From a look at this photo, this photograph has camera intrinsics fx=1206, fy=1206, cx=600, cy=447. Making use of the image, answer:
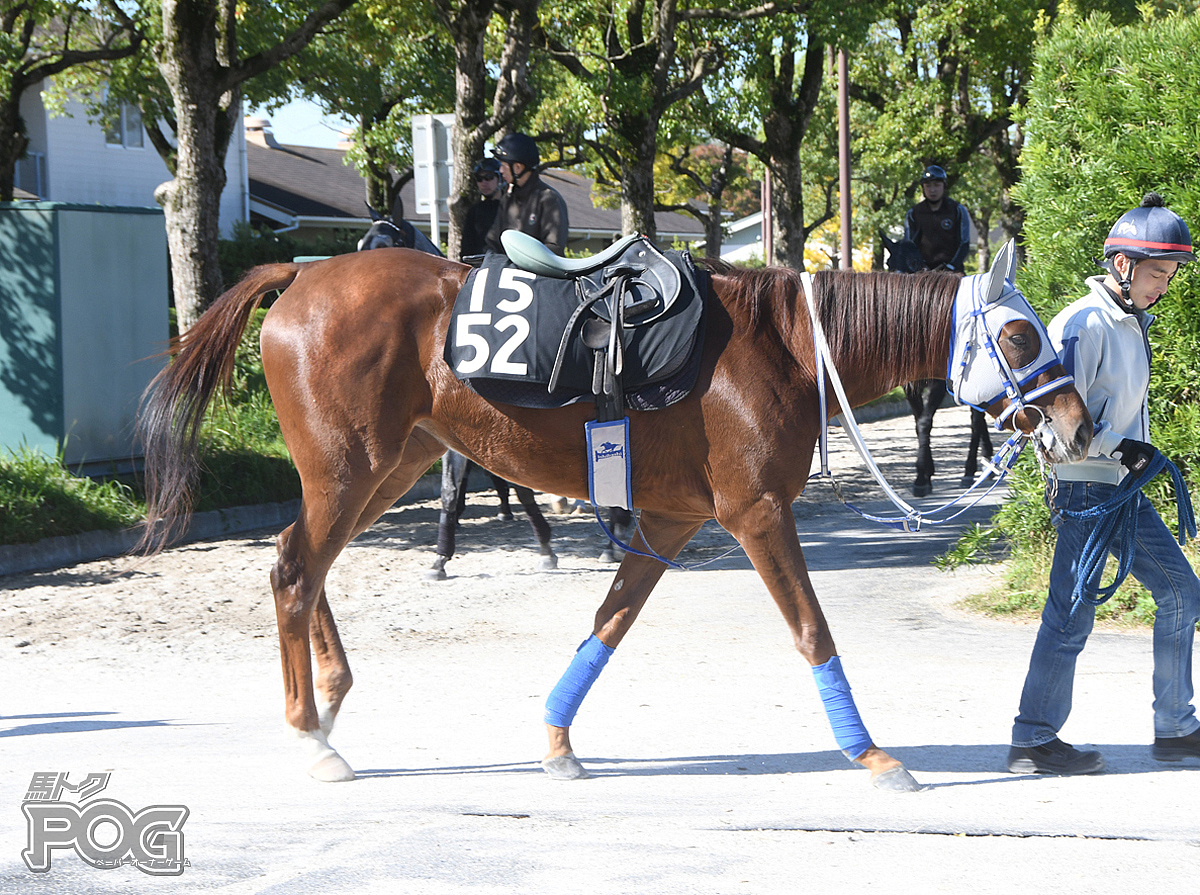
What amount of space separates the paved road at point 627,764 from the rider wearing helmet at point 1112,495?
6.8 inches

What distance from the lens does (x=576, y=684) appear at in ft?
15.0

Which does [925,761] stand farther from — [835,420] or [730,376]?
[730,376]

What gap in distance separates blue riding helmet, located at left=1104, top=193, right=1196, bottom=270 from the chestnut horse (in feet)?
1.87

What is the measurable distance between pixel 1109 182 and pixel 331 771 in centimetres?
531

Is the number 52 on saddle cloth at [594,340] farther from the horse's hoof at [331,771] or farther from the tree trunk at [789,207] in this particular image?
the tree trunk at [789,207]

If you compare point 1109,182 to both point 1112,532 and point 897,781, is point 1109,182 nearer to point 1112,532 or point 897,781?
point 1112,532

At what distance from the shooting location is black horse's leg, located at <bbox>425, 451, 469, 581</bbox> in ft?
27.9

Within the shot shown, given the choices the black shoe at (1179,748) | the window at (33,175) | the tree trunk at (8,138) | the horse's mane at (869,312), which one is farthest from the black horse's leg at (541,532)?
the window at (33,175)

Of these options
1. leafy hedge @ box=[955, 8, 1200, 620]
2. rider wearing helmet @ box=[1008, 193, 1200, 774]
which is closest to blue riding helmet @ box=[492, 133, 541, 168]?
leafy hedge @ box=[955, 8, 1200, 620]

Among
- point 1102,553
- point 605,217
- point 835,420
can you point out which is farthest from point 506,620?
point 605,217

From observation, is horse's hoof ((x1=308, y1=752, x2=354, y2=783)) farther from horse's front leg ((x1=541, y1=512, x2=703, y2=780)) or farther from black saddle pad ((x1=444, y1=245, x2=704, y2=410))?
black saddle pad ((x1=444, y1=245, x2=704, y2=410))

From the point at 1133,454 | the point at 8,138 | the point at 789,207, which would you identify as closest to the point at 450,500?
the point at 1133,454

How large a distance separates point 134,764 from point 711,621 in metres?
3.62

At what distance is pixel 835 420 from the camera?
4.65 metres
